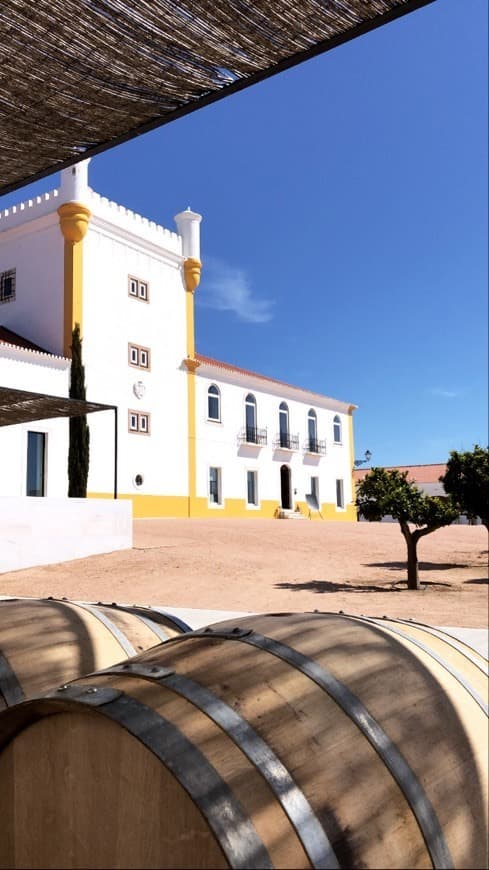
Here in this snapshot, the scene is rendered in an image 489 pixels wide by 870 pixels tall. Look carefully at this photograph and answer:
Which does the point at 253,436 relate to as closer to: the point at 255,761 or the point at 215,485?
the point at 215,485

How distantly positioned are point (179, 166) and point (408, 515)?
19.6ft

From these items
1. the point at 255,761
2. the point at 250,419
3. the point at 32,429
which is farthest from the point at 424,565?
the point at 255,761

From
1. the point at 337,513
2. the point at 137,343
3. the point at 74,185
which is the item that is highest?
the point at 74,185

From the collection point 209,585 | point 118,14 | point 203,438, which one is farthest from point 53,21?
point 203,438

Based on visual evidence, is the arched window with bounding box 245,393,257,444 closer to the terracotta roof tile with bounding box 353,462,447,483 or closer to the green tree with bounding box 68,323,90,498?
the green tree with bounding box 68,323,90,498

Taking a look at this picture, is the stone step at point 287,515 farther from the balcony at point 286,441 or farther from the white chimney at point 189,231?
the white chimney at point 189,231

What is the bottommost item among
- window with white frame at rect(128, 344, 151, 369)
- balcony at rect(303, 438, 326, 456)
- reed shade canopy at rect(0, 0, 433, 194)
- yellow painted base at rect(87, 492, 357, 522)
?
yellow painted base at rect(87, 492, 357, 522)

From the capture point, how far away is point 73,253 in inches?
700

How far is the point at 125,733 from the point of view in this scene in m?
1.08

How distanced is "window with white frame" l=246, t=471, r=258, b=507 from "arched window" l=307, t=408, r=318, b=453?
3.36 metres

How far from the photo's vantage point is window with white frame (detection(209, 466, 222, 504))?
851 inches

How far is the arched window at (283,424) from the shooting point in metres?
24.4

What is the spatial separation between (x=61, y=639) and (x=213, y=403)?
66.6 ft

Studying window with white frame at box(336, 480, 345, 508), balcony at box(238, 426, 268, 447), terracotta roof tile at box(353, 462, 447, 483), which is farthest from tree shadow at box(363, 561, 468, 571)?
terracotta roof tile at box(353, 462, 447, 483)
